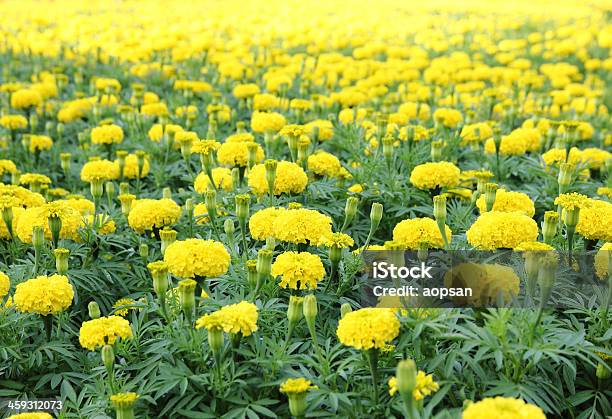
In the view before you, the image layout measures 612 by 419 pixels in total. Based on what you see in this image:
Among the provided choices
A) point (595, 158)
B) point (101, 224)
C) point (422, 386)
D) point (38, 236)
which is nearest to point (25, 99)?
point (101, 224)

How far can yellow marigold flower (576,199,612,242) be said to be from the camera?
118 inches

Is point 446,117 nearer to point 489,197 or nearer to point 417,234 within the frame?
point 489,197

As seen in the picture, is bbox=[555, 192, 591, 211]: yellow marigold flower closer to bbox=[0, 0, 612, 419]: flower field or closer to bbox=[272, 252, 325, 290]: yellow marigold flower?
bbox=[0, 0, 612, 419]: flower field

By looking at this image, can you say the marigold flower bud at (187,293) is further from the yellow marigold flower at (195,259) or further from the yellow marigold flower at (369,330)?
the yellow marigold flower at (369,330)

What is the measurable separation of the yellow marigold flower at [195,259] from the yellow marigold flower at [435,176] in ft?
4.84

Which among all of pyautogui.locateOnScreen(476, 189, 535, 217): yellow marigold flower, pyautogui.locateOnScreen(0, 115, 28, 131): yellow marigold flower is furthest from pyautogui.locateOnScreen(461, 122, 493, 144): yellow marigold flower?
pyautogui.locateOnScreen(0, 115, 28, 131): yellow marigold flower

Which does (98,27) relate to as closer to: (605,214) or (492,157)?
(492,157)

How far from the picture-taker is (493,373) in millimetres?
2562

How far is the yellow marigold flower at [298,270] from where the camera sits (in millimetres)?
2754

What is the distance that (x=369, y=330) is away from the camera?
90.6 inches

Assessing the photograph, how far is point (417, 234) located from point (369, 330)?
0.86 metres

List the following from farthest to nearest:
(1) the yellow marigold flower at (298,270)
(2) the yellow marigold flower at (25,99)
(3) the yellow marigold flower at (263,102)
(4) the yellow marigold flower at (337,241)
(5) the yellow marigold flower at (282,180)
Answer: (2) the yellow marigold flower at (25,99), (3) the yellow marigold flower at (263,102), (5) the yellow marigold flower at (282,180), (4) the yellow marigold flower at (337,241), (1) the yellow marigold flower at (298,270)

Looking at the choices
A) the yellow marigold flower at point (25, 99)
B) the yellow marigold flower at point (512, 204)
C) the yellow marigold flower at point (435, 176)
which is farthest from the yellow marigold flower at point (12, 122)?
the yellow marigold flower at point (512, 204)

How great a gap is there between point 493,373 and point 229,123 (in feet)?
13.9
